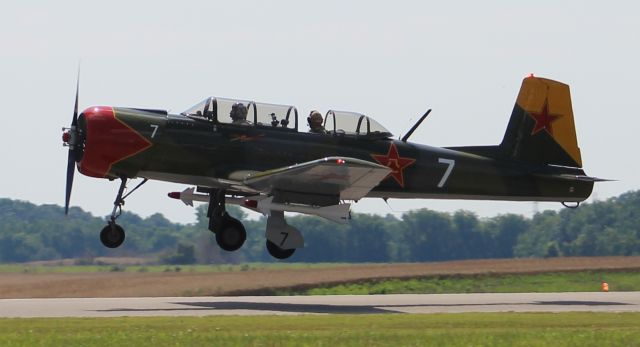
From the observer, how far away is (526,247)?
211ft

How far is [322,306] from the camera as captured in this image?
76.3ft

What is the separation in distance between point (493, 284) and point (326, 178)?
12.0m

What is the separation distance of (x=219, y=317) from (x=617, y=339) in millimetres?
6602

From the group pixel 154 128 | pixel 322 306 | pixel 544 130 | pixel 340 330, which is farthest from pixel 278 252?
pixel 340 330

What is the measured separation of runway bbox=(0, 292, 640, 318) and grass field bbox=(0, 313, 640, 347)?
153 cm

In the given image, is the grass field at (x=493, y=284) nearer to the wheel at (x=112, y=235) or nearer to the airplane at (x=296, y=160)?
the airplane at (x=296, y=160)

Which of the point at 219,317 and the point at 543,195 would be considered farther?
the point at 543,195

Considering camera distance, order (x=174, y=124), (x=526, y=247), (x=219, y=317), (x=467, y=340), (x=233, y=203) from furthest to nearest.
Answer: (x=526, y=247) < (x=233, y=203) < (x=174, y=124) < (x=219, y=317) < (x=467, y=340)

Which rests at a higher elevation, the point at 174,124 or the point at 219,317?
the point at 174,124

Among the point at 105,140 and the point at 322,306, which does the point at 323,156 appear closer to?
the point at 322,306

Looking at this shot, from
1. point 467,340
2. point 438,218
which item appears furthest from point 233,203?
point 438,218

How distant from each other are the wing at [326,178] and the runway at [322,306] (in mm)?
2214

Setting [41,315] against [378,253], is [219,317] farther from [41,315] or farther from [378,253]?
[378,253]

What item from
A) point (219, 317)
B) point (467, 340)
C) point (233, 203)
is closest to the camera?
point (467, 340)
